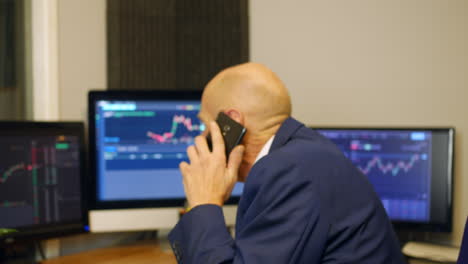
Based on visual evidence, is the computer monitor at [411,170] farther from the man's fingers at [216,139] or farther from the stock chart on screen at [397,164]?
the man's fingers at [216,139]

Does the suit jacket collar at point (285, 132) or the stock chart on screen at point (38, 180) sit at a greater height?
the suit jacket collar at point (285, 132)

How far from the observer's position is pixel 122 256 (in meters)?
1.66

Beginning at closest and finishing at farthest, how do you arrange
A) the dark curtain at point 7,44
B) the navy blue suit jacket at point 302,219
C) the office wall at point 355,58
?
1. the navy blue suit jacket at point 302,219
2. the office wall at point 355,58
3. the dark curtain at point 7,44

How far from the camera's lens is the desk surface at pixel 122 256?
1.59 m

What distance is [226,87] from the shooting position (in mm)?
1096

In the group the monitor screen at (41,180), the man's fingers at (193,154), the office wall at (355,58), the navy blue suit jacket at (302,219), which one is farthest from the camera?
the office wall at (355,58)

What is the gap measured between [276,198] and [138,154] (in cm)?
96

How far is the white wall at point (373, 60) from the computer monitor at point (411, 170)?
0.11 metres

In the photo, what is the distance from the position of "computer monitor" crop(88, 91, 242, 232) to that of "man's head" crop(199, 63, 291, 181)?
2.11 feet

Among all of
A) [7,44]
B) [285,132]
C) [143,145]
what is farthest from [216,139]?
[7,44]

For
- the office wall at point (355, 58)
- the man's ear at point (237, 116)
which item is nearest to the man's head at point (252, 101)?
the man's ear at point (237, 116)

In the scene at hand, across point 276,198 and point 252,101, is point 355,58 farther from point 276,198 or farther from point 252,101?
point 276,198

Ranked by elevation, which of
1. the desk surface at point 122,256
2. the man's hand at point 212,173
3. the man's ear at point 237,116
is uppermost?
the man's ear at point 237,116

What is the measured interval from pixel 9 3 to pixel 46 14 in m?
0.30
